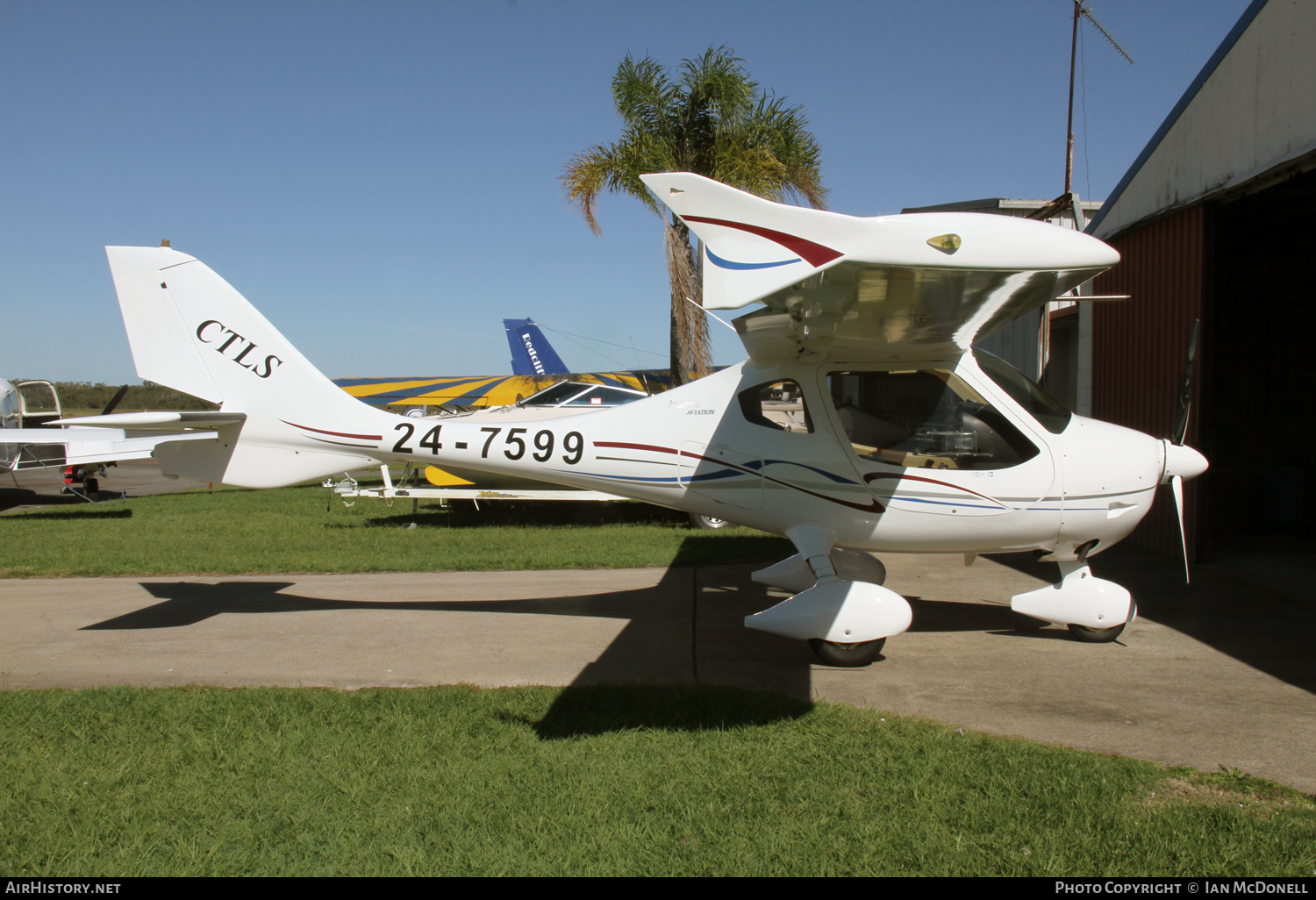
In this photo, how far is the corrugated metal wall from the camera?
8.24m

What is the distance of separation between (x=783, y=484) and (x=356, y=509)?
10.1 m

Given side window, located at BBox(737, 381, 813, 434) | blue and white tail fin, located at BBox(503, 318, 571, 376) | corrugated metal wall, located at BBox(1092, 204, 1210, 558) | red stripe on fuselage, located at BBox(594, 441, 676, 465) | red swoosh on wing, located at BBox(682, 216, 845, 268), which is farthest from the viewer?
blue and white tail fin, located at BBox(503, 318, 571, 376)

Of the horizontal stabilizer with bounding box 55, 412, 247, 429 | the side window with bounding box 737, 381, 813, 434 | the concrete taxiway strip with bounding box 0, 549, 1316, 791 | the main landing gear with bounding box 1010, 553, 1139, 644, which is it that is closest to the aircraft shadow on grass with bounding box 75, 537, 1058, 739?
the concrete taxiway strip with bounding box 0, 549, 1316, 791

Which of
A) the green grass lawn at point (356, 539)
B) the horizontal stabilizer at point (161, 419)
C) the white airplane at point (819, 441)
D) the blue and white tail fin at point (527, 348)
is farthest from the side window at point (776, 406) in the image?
the blue and white tail fin at point (527, 348)

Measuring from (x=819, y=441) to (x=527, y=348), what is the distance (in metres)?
23.1

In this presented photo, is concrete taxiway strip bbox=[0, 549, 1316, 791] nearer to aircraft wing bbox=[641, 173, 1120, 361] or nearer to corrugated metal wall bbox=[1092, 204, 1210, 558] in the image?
corrugated metal wall bbox=[1092, 204, 1210, 558]

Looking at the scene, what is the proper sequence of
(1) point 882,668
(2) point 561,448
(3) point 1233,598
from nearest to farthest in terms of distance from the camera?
(1) point 882,668, (2) point 561,448, (3) point 1233,598

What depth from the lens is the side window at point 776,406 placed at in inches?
228

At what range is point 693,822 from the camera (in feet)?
10.7

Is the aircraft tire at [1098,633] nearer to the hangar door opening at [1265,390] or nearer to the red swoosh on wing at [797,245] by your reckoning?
the red swoosh on wing at [797,245]

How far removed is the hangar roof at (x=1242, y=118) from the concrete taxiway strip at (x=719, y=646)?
3.76 m

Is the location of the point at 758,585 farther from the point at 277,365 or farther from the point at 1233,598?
the point at 277,365

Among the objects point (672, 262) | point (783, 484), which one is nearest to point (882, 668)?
point (783, 484)

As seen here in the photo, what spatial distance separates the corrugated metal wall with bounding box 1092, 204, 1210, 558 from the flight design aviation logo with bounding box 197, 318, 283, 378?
8387mm
